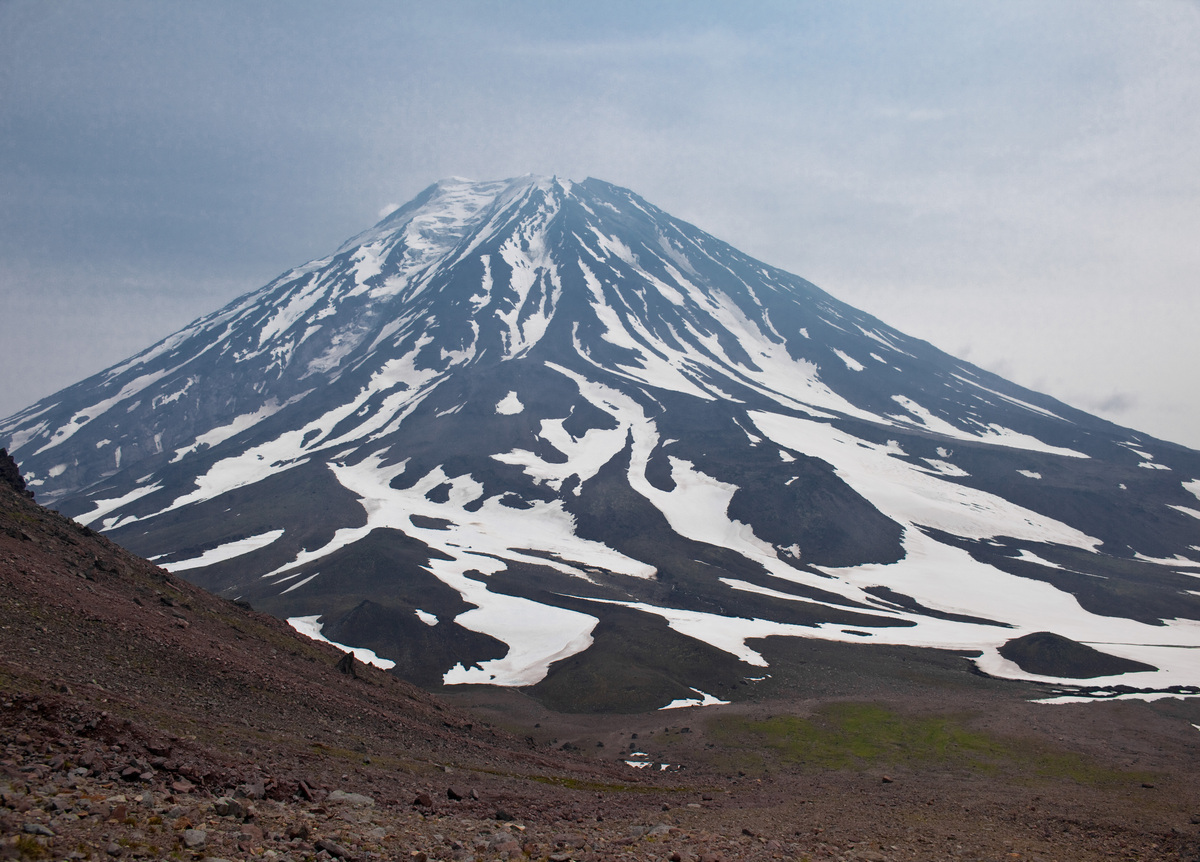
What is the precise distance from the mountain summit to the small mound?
26 centimetres

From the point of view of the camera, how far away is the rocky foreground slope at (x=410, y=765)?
29.6ft

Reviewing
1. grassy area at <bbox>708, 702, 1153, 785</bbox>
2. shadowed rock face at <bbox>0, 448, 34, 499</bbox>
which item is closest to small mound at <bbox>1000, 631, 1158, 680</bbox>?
grassy area at <bbox>708, 702, 1153, 785</bbox>

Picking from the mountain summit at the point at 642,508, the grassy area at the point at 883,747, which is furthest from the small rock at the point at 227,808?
the mountain summit at the point at 642,508

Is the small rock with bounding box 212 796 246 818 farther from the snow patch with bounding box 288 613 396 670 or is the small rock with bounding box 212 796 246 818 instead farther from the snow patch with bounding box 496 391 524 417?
the snow patch with bounding box 496 391 524 417

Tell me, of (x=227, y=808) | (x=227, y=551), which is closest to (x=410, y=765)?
(x=227, y=808)

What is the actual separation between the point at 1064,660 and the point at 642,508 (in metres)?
57.1

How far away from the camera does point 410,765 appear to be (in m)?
17.1

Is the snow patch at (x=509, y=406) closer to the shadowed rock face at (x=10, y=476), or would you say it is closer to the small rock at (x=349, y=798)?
the shadowed rock face at (x=10, y=476)

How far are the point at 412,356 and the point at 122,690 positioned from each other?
567 ft

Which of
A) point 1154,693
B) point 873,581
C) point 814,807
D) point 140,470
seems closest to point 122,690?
point 814,807

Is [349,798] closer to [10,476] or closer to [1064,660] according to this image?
[10,476]

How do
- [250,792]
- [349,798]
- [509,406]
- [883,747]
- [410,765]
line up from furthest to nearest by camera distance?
[509,406]
[883,747]
[410,765]
[349,798]
[250,792]

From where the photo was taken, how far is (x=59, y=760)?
9023mm

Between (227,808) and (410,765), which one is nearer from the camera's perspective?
(227,808)
